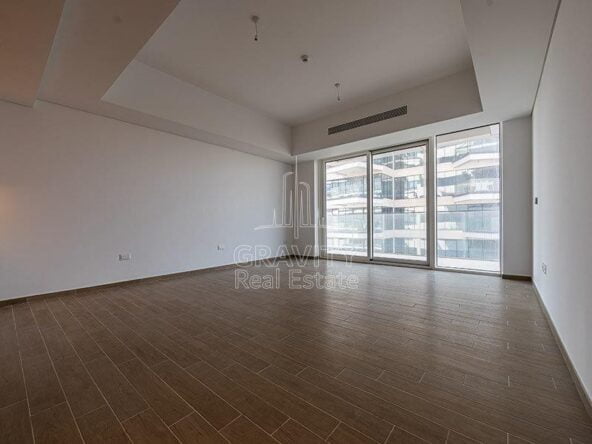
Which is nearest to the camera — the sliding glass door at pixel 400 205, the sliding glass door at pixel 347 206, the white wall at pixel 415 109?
the white wall at pixel 415 109

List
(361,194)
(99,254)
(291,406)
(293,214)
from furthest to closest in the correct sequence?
(293,214)
(361,194)
(99,254)
(291,406)

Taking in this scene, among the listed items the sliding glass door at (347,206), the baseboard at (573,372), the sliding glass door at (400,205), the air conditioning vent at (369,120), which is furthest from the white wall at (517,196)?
the sliding glass door at (347,206)

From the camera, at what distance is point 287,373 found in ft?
6.16

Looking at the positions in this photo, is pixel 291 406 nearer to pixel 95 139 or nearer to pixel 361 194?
pixel 95 139

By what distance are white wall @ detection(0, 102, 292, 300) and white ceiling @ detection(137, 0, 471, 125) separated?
4.86ft

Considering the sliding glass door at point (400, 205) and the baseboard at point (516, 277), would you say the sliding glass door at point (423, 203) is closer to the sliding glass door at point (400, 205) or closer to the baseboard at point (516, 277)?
the sliding glass door at point (400, 205)

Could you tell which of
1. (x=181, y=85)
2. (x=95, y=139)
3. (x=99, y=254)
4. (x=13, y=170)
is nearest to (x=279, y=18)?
(x=181, y=85)

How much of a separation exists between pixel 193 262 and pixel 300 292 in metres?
2.68

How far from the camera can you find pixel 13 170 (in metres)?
3.55

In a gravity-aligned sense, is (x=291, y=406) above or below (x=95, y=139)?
below

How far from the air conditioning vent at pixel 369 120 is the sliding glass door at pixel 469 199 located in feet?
3.91

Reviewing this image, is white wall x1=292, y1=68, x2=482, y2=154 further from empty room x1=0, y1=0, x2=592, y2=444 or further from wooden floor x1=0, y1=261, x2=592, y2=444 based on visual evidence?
wooden floor x1=0, y1=261, x2=592, y2=444

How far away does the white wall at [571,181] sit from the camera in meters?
1.60

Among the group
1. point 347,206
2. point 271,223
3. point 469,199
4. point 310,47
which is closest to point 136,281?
point 271,223
